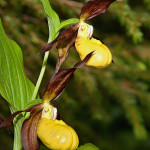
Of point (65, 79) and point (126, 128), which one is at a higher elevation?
point (65, 79)

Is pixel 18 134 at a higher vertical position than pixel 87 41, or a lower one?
lower

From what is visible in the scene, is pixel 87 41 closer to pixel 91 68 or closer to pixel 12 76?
pixel 12 76

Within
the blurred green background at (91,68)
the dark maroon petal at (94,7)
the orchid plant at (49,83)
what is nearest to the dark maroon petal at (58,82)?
the orchid plant at (49,83)

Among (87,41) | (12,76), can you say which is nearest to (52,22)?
(87,41)

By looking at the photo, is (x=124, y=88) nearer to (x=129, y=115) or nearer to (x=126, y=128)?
(x=129, y=115)

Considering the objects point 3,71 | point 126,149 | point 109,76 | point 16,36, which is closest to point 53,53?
point 16,36

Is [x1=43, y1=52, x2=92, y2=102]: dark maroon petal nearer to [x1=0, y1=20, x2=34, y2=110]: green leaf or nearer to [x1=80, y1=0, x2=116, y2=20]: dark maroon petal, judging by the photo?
[x1=0, y1=20, x2=34, y2=110]: green leaf

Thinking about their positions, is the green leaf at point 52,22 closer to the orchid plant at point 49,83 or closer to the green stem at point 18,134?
the orchid plant at point 49,83
